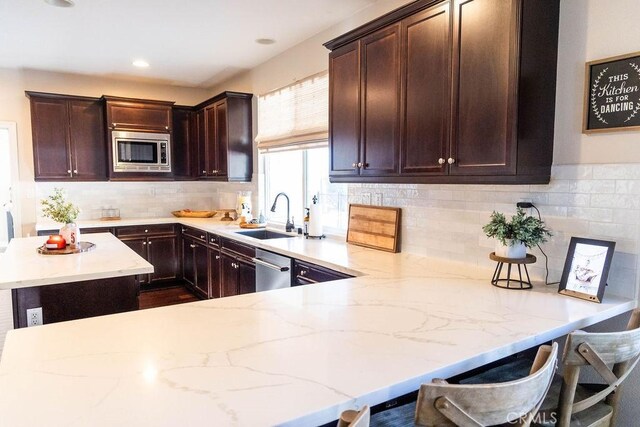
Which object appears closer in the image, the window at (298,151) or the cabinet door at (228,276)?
the window at (298,151)

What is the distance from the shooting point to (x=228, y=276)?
4.02m

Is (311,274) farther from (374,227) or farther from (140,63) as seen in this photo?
(140,63)

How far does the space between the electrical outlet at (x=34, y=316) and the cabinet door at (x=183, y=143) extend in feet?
10.9

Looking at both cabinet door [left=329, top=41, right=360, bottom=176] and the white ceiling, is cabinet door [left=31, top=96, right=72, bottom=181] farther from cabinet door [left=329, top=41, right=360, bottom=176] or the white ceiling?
cabinet door [left=329, top=41, right=360, bottom=176]

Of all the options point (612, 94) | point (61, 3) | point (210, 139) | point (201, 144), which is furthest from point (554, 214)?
point (201, 144)

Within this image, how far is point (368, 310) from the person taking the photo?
1.58 metres

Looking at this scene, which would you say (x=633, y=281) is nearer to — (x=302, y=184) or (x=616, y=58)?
(x=616, y=58)

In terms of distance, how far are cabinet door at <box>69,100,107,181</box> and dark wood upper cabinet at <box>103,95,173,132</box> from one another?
20 cm

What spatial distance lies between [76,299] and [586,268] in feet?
9.08

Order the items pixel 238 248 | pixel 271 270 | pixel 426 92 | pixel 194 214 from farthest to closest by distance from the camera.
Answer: pixel 194 214
pixel 238 248
pixel 271 270
pixel 426 92

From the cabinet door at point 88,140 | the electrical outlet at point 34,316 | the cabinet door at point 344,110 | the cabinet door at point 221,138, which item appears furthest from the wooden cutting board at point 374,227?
the cabinet door at point 88,140

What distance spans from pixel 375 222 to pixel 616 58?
1.68 m

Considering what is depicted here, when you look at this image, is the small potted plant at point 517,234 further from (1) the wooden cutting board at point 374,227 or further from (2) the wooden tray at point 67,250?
(2) the wooden tray at point 67,250

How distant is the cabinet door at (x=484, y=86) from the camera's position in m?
1.80
